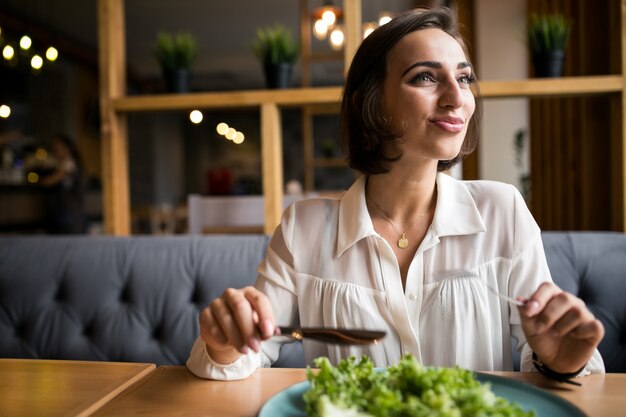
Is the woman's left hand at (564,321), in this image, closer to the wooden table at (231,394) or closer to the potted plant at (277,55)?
the wooden table at (231,394)

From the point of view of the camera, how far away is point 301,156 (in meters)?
13.3

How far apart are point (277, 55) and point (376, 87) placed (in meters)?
1.08

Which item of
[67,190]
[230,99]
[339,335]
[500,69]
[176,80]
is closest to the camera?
[339,335]

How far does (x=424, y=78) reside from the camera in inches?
43.4

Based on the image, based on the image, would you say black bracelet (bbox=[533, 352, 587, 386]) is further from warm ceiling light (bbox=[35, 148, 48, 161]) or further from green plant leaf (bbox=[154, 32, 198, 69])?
warm ceiling light (bbox=[35, 148, 48, 161])

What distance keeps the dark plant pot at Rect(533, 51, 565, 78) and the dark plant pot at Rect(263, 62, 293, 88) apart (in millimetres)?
933

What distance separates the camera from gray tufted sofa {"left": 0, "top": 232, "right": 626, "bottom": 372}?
1664 millimetres

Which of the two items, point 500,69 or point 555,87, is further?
point 500,69

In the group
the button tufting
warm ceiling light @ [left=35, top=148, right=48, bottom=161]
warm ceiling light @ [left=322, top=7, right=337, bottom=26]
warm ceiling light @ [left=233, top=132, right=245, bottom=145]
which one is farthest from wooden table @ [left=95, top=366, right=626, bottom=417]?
warm ceiling light @ [left=233, top=132, right=245, bottom=145]

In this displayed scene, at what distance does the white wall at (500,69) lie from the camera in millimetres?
4770

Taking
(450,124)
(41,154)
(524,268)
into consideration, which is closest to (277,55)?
(450,124)

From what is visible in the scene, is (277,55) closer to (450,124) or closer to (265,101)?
(265,101)

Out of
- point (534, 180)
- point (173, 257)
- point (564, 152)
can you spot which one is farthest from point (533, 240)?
point (534, 180)

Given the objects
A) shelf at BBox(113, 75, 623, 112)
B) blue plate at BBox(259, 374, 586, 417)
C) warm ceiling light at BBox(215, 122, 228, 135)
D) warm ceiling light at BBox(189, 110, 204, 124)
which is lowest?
blue plate at BBox(259, 374, 586, 417)
